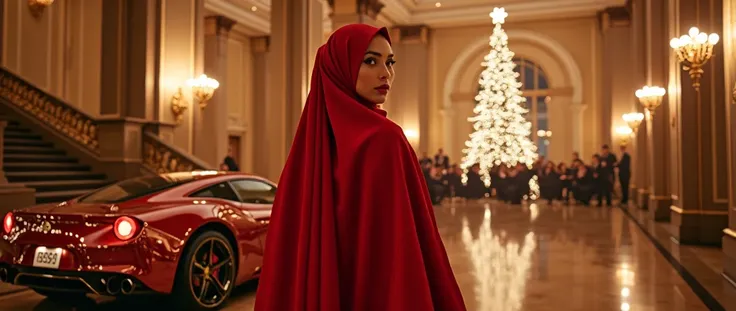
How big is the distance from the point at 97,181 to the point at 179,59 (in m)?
3.26

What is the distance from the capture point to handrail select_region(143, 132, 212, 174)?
34.0 feet

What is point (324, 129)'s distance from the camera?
70.9 inches

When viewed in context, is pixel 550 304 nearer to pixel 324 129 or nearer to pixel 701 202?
pixel 324 129

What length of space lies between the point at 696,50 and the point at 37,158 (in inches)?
440

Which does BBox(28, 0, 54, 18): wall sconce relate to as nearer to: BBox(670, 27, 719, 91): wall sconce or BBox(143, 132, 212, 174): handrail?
BBox(143, 132, 212, 174): handrail

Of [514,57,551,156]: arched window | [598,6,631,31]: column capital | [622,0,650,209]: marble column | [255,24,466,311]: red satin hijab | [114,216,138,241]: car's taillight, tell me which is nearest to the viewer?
[255,24,466,311]: red satin hijab

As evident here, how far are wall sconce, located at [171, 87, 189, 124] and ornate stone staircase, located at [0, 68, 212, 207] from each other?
0.51 meters

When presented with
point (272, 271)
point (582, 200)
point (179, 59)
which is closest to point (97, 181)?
point (179, 59)

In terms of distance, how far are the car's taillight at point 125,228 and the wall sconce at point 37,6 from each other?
39.4 ft

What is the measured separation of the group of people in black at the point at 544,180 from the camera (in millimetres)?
17250

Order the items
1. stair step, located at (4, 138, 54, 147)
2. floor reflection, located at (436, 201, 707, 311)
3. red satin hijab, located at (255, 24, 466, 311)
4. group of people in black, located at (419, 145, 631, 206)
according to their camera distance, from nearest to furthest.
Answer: red satin hijab, located at (255, 24, 466, 311) → floor reflection, located at (436, 201, 707, 311) → stair step, located at (4, 138, 54, 147) → group of people in black, located at (419, 145, 631, 206)

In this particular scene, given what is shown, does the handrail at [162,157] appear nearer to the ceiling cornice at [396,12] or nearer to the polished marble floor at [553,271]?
the polished marble floor at [553,271]

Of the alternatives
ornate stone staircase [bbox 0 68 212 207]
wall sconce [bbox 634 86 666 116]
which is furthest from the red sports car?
wall sconce [bbox 634 86 666 116]

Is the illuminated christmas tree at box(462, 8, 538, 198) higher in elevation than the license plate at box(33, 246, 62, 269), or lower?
higher
